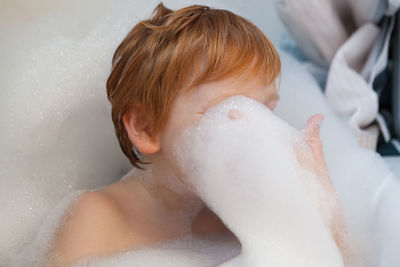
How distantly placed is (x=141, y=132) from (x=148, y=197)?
0.52 feet

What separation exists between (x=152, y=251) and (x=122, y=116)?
10.1 inches

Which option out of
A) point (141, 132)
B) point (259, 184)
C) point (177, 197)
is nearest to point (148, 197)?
point (177, 197)

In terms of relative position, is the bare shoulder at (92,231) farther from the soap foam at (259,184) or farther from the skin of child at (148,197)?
the soap foam at (259,184)

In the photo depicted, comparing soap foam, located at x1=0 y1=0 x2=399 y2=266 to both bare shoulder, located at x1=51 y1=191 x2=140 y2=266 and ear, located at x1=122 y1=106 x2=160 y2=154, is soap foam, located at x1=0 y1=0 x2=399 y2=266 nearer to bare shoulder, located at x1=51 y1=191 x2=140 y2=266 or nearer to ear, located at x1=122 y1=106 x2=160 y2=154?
bare shoulder, located at x1=51 y1=191 x2=140 y2=266

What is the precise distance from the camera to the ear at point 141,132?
3.17ft

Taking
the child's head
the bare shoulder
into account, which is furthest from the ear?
the bare shoulder

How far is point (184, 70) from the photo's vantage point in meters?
0.91

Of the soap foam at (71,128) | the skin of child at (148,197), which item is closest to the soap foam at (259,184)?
the skin of child at (148,197)

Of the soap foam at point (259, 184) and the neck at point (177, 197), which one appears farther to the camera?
the neck at point (177, 197)

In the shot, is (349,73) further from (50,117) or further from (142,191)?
(50,117)

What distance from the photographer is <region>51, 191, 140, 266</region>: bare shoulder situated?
933mm

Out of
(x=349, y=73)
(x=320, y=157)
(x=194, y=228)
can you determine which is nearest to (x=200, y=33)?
(x=320, y=157)

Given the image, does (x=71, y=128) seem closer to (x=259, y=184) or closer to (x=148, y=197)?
(x=148, y=197)

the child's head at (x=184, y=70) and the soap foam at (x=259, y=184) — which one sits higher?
the child's head at (x=184, y=70)
